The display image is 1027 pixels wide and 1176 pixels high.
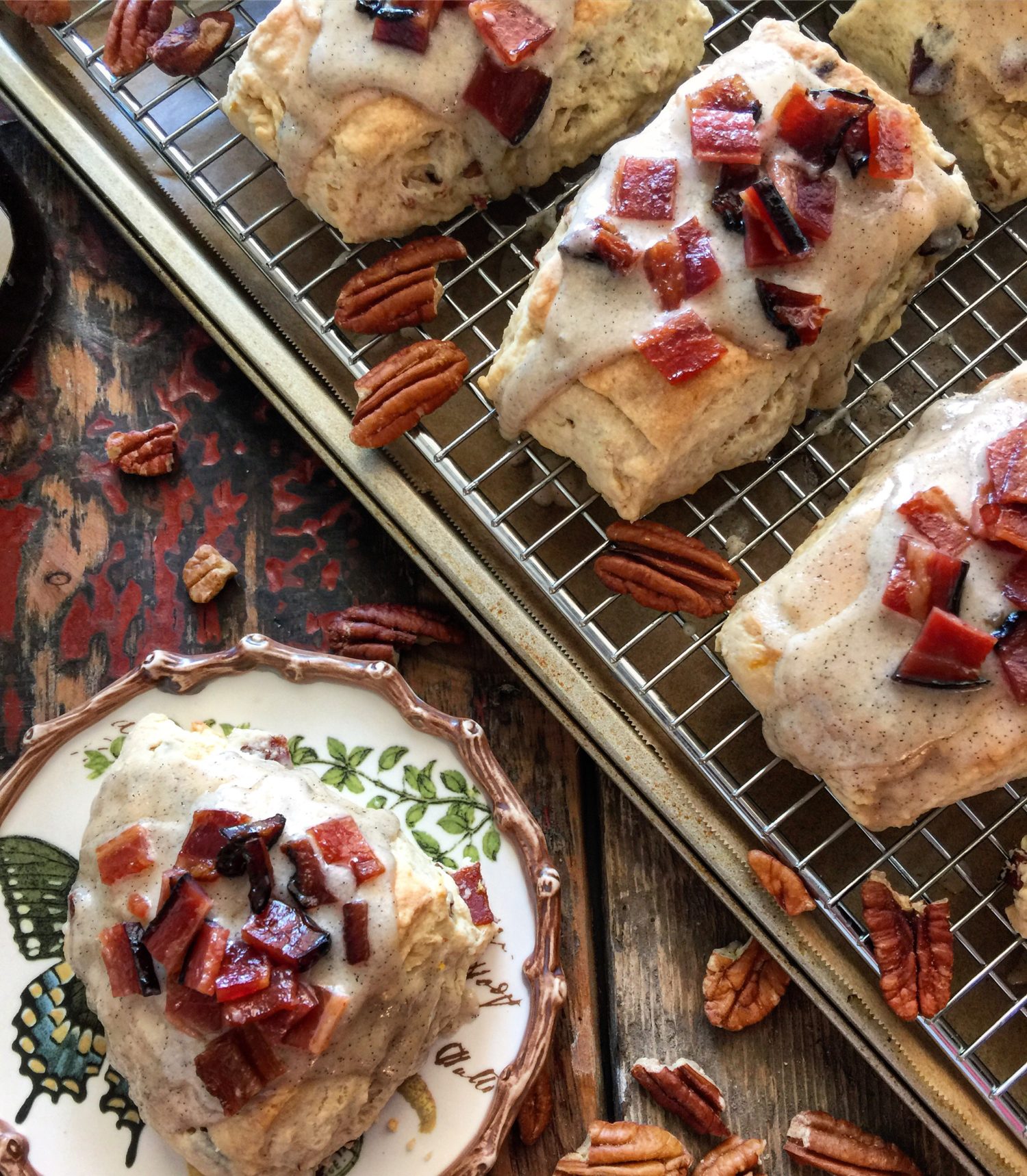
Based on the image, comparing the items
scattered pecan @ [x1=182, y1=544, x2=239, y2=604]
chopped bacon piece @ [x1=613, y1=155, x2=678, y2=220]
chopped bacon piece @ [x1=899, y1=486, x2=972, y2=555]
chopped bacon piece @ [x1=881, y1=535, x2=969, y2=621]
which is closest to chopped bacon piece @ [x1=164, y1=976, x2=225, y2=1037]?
scattered pecan @ [x1=182, y1=544, x2=239, y2=604]

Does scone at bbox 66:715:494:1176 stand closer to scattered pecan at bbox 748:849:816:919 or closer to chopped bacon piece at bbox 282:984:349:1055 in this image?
chopped bacon piece at bbox 282:984:349:1055

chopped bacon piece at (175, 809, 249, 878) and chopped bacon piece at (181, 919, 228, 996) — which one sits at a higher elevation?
chopped bacon piece at (175, 809, 249, 878)

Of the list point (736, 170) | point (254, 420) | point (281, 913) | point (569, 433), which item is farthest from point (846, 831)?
point (254, 420)

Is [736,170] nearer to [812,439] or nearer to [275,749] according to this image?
[812,439]

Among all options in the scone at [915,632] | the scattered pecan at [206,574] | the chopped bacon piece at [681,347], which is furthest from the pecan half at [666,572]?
the scattered pecan at [206,574]

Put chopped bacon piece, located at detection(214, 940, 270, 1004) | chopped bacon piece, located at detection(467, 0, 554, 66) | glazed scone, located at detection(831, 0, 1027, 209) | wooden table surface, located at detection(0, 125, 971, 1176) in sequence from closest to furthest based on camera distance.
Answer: chopped bacon piece, located at detection(214, 940, 270, 1004)
chopped bacon piece, located at detection(467, 0, 554, 66)
glazed scone, located at detection(831, 0, 1027, 209)
wooden table surface, located at detection(0, 125, 971, 1176)

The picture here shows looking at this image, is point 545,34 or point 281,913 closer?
point 281,913
